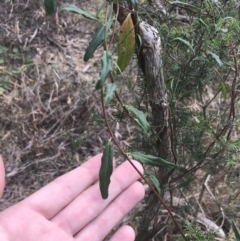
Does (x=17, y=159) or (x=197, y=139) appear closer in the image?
(x=197, y=139)

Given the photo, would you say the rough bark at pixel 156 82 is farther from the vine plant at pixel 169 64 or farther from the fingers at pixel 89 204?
the fingers at pixel 89 204

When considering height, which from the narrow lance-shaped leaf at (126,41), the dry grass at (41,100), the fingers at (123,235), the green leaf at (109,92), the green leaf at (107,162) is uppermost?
the narrow lance-shaped leaf at (126,41)

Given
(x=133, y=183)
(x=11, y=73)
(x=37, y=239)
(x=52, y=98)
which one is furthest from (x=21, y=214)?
(x=11, y=73)

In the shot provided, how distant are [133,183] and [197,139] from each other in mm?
236

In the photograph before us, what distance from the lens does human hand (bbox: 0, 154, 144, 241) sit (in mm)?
1143

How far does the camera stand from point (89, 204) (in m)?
1.16

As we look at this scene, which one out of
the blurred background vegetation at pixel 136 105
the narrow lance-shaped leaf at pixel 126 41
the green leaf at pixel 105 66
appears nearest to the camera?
the green leaf at pixel 105 66

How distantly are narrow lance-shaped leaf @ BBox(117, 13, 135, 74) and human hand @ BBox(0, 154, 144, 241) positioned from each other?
18.6 inches

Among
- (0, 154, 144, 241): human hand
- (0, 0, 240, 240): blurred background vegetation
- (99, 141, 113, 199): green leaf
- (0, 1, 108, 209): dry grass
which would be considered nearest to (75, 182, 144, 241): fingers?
(0, 154, 144, 241): human hand

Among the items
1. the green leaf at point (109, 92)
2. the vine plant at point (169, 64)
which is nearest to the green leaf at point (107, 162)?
the vine plant at point (169, 64)

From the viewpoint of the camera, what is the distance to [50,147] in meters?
1.95

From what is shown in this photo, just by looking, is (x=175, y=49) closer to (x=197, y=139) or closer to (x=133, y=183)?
(x=197, y=139)

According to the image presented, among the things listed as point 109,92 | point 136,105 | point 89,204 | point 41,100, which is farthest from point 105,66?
point 41,100

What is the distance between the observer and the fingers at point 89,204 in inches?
Answer: 45.4
